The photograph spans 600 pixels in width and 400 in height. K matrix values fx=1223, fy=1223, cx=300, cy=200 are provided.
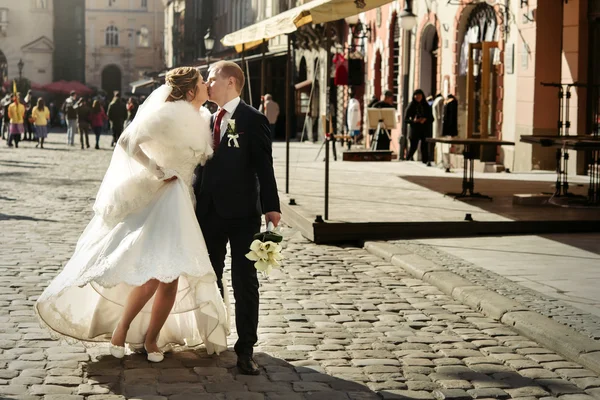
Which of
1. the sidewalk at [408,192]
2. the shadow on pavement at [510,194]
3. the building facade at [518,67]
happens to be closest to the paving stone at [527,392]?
the sidewalk at [408,192]

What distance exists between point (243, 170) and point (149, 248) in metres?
0.68

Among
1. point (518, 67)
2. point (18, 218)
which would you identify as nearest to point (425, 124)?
point (518, 67)

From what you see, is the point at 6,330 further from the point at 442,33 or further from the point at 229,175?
the point at 442,33

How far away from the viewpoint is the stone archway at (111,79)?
317 ft

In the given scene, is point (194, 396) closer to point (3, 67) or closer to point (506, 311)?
point (506, 311)

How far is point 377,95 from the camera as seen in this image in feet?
118

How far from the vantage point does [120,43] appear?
319ft

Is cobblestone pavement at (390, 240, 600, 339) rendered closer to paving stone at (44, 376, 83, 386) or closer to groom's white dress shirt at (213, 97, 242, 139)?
groom's white dress shirt at (213, 97, 242, 139)

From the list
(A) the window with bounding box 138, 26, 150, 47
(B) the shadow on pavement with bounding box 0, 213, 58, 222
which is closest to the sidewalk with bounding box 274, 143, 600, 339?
(B) the shadow on pavement with bounding box 0, 213, 58, 222

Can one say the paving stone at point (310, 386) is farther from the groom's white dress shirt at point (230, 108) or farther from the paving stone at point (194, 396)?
the groom's white dress shirt at point (230, 108)

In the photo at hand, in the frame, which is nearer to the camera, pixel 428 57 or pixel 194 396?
pixel 194 396

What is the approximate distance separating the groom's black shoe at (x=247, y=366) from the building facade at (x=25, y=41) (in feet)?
277

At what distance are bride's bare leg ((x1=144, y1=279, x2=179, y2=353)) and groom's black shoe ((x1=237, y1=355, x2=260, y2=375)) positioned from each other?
0.52 m

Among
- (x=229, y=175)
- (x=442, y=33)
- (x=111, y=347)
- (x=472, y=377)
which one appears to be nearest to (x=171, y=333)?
(x=111, y=347)
